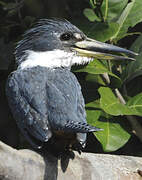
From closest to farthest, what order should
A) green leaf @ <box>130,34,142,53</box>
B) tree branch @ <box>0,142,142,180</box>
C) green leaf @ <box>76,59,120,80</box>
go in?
tree branch @ <box>0,142,142,180</box>, green leaf @ <box>76,59,120,80</box>, green leaf @ <box>130,34,142,53</box>

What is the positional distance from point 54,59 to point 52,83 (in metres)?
0.49

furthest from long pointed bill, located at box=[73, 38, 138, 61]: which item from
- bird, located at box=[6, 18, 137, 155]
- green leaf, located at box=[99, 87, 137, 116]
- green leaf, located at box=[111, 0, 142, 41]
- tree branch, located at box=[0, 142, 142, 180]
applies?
tree branch, located at box=[0, 142, 142, 180]

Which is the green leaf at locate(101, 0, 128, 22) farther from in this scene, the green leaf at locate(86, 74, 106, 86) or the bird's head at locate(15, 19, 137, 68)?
the green leaf at locate(86, 74, 106, 86)

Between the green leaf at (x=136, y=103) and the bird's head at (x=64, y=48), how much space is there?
0.32 metres

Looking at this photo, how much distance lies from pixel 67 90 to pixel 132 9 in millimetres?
1170

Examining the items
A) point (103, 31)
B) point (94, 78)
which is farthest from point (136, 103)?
point (103, 31)

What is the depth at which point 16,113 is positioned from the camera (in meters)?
4.34

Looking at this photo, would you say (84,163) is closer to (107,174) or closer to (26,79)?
(107,174)

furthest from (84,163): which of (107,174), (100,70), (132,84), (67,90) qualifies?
(132,84)

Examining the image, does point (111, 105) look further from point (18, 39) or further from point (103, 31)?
point (18, 39)

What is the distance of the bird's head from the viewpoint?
4.77m

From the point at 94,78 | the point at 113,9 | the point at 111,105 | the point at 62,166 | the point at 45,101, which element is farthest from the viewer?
the point at 113,9

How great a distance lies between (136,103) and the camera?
4.70 m

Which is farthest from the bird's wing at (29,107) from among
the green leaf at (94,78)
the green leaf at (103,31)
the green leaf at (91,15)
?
the green leaf at (91,15)
